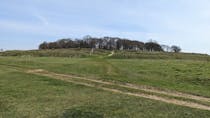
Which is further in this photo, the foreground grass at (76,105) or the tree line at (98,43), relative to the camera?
the tree line at (98,43)

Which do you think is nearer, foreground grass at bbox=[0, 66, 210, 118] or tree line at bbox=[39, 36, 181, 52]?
foreground grass at bbox=[0, 66, 210, 118]

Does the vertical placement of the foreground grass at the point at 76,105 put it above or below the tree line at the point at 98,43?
below

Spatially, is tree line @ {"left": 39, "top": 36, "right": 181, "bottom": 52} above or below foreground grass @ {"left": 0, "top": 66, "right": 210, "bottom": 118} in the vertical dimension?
above

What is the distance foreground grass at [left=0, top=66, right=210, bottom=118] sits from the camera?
1596 cm

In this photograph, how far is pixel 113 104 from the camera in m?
18.2

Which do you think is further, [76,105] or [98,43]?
[98,43]

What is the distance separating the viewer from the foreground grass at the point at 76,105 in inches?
628

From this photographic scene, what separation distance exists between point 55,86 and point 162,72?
17604 millimetres

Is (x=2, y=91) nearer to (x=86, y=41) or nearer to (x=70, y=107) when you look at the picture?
(x=70, y=107)

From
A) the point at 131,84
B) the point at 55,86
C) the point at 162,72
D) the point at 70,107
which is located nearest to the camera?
the point at 70,107

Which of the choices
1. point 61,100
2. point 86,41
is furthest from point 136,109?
Result: point 86,41

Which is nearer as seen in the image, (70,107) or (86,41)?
(70,107)

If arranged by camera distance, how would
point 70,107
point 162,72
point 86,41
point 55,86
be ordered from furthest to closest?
point 86,41 < point 162,72 < point 55,86 < point 70,107

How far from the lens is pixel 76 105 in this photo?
17625mm
